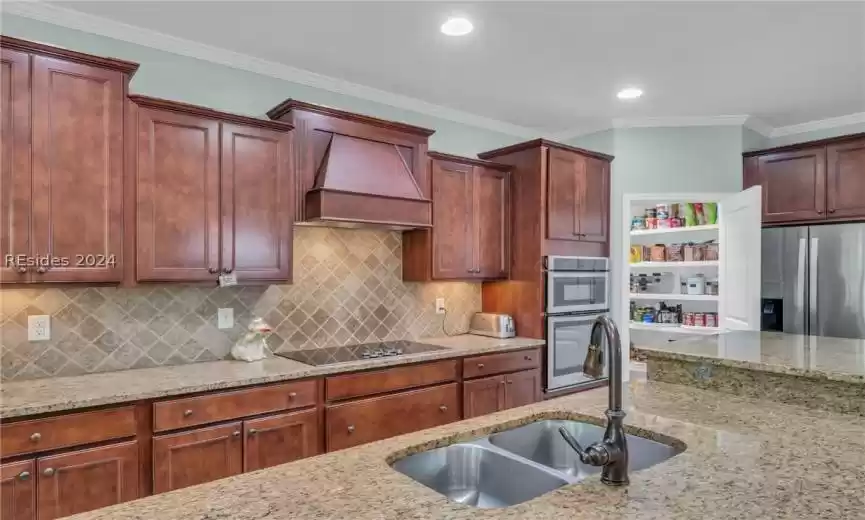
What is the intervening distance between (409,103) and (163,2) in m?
1.79

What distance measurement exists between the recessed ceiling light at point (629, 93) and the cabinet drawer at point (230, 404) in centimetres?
283

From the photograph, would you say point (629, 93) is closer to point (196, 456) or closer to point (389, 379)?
point (389, 379)

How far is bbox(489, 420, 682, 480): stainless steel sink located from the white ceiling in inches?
74.9

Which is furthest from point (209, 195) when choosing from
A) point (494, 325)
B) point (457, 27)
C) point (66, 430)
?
point (494, 325)

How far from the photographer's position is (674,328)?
18.2ft

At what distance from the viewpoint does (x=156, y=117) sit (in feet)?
8.33

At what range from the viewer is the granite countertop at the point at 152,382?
6.79 feet

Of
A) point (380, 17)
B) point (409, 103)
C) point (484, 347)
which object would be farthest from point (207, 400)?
point (409, 103)

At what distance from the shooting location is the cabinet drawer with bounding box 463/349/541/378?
3.46 m

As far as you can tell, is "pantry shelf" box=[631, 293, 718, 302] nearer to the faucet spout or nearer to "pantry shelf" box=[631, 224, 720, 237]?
"pantry shelf" box=[631, 224, 720, 237]

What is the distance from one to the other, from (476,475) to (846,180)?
4091mm

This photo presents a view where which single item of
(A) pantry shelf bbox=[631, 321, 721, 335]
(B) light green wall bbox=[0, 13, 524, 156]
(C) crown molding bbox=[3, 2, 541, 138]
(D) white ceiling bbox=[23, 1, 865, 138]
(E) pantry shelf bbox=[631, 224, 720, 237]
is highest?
(D) white ceiling bbox=[23, 1, 865, 138]

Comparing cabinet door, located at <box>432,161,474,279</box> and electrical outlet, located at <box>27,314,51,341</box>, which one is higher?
cabinet door, located at <box>432,161,474,279</box>

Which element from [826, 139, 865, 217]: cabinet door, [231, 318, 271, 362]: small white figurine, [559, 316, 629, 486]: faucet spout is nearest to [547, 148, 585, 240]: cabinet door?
[826, 139, 865, 217]: cabinet door
